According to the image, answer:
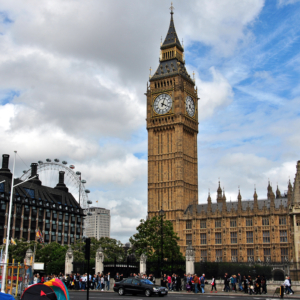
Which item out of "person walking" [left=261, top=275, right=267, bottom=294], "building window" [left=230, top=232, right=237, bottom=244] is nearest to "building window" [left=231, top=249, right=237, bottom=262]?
"building window" [left=230, top=232, right=237, bottom=244]

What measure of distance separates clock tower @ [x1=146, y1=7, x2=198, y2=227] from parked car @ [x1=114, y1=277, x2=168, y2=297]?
57.9 m

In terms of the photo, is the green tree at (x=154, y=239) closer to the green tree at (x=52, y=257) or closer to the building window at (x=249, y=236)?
the green tree at (x=52, y=257)

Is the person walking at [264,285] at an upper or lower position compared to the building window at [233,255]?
lower

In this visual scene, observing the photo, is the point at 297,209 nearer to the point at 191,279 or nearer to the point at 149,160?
the point at 191,279

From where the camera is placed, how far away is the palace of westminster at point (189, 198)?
81.6 metres

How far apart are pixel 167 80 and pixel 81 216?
50.1 m

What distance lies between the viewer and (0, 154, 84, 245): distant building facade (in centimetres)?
9894

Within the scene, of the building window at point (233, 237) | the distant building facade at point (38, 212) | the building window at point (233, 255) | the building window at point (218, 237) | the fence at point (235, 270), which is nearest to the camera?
the fence at point (235, 270)

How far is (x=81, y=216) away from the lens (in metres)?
124

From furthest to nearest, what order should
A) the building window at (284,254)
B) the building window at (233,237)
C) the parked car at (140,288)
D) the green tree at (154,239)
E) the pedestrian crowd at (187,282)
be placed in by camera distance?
1. the building window at (233,237)
2. the building window at (284,254)
3. the green tree at (154,239)
4. the pedestrian crowd at (187,282)
5. the parked car at (140,288)

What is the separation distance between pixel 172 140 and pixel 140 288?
66036mm

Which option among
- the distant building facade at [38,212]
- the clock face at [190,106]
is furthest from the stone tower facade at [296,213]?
the distant building facade at [38,212]

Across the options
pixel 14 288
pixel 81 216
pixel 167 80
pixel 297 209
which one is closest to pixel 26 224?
pixel 81 216

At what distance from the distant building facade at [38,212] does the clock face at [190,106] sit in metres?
42.5
